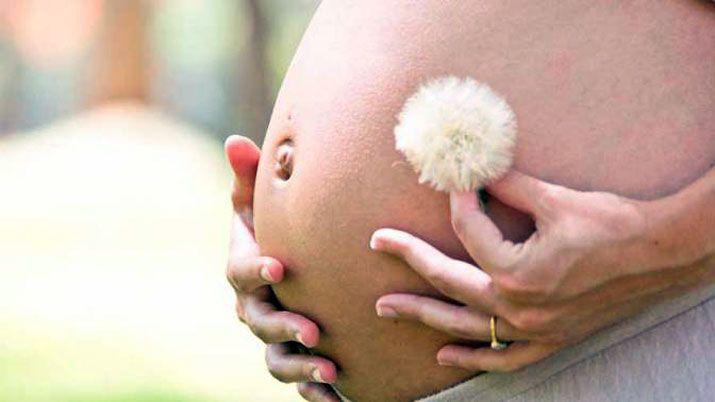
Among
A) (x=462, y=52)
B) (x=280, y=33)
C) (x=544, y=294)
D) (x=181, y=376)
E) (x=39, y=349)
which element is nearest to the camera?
(x=544, y=294)

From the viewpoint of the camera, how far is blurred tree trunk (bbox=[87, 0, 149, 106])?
1600cm

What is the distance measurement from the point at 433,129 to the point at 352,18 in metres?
0.33

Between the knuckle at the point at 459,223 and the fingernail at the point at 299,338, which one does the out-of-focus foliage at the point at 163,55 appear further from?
the knuckle at the point at 459,223

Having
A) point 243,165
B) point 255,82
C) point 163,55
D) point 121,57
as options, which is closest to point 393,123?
point 243,165

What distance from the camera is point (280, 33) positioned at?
58.1 ft

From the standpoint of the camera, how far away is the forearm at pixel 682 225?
1.65 metres

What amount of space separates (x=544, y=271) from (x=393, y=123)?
336mm

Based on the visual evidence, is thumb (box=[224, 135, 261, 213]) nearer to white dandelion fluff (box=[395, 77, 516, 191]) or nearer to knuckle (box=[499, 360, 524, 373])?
white dandelion fluff (box=[395, 77, 516, 191])

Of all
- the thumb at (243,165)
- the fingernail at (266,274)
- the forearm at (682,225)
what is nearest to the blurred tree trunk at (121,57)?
the thumb at (243,165)

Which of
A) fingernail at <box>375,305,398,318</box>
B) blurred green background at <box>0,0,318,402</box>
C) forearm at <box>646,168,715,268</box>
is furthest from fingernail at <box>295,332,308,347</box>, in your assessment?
blurred green background at <box>0,0,318,402</box>

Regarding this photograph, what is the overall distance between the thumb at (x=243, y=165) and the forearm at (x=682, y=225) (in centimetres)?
80

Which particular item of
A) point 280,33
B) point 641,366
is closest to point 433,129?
point 641,366

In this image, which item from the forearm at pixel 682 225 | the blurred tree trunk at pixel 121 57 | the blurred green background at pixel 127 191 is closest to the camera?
the forearm at pixel 682 225

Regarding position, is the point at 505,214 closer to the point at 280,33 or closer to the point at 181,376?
the point at 181,376
